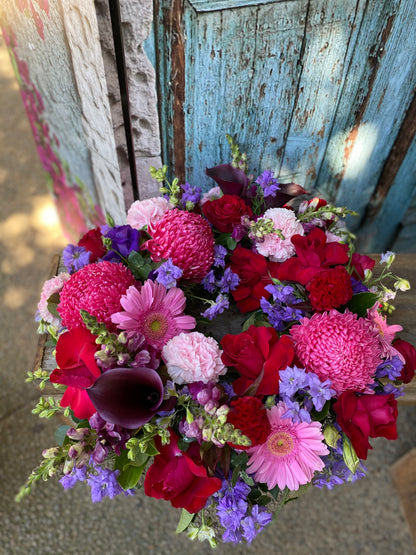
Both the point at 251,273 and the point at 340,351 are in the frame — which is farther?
the point at 251,273

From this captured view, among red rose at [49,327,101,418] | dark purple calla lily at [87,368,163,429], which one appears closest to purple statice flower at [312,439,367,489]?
dark purple calla lily at [87,368,163,429]

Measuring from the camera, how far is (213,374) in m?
0.94

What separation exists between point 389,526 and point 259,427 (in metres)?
1.43

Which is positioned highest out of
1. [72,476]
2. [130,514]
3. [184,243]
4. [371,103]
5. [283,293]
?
[371,103]

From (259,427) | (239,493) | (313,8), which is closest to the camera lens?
(259,427)

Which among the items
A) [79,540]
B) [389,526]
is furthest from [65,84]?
[389,526]

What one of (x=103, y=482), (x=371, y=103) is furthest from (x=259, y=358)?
(x=371, y=103)

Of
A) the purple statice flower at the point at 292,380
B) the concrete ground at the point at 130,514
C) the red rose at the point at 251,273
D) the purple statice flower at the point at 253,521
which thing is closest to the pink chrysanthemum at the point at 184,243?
the red rose at the point at 251,273

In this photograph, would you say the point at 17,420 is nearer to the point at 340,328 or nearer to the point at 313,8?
the point at 340,328

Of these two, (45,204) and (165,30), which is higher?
(165,30)

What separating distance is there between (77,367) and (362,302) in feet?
2.27

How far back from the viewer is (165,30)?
42.9 inches

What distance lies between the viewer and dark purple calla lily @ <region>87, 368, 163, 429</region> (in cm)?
85

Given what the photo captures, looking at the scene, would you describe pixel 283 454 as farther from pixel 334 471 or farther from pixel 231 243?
pixel 231 243
